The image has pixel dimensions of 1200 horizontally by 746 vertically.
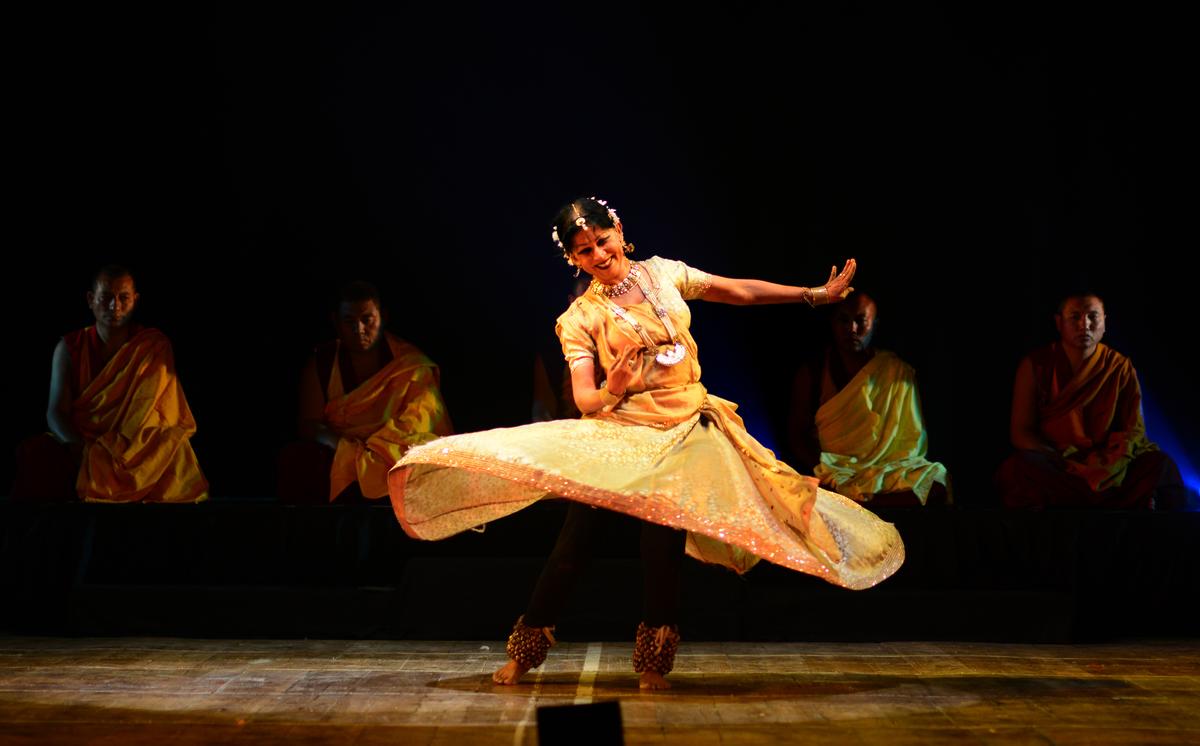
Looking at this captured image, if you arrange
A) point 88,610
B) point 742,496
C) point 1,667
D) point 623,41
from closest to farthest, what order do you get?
1. point 742,496
2. point 1,667
3. point 88,610
4. point 623,41

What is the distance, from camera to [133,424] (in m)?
4.79

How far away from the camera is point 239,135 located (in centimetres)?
546

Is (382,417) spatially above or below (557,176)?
below

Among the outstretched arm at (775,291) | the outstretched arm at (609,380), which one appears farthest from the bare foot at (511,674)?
the outstretched arm at (775,291)

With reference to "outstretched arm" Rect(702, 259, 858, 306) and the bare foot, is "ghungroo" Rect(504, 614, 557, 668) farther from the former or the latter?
"outstretched arm" Rect(702, 259, 858, 306)

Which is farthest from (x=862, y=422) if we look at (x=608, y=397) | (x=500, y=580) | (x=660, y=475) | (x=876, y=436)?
(x=660, y=475)

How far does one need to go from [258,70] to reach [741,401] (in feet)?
8.42

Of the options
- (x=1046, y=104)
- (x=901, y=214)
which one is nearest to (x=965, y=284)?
(x=901, y=214)

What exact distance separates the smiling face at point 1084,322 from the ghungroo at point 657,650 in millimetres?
2445

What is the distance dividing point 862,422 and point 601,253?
6.80ft

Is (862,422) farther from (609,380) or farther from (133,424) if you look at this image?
(133,424)

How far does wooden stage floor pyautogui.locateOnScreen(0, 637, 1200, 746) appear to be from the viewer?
2674mm

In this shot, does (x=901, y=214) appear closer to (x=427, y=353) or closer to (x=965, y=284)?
(x=965, y=284)

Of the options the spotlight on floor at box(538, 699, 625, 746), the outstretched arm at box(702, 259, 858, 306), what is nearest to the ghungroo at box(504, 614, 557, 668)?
the outstretched arm at box(702, 259, 858, 306)
